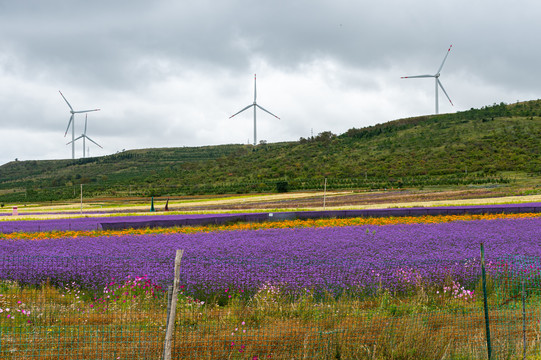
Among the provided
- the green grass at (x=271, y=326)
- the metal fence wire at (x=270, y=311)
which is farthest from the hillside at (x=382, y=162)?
the green grass at (x=271, y=326)

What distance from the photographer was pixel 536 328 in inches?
345

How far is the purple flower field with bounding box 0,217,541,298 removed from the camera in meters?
10.1

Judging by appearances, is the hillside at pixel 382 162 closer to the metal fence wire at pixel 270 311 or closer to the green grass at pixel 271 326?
the metal fence wire at pixel 270 311

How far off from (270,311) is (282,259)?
305cm

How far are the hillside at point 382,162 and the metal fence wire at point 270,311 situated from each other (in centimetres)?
6427

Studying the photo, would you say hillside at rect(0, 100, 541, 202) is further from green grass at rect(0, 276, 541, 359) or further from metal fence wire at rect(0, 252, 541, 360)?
green grass at rect(0, 276, 541, 359)

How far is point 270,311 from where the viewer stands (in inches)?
352

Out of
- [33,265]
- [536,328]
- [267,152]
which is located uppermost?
[267,152]

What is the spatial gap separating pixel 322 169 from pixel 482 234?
89.3 metres

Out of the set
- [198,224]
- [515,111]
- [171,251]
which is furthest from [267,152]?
[171,251]

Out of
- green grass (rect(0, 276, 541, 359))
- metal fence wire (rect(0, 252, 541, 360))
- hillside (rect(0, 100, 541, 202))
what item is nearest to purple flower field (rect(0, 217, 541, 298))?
metal fence wire (rect(0, 252, 541, 360))

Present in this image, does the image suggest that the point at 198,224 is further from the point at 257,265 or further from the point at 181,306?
the point at 181,306

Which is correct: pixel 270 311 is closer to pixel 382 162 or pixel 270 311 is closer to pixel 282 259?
pixel 282 259

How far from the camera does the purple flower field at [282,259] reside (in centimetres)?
1010
